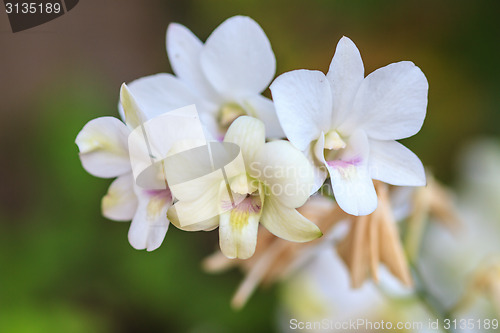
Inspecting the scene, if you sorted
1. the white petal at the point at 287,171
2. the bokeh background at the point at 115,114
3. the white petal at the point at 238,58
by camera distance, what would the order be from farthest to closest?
the bokeh background at the point at 115,114 → the white petal at the point at 238,58 → the white petal at the point at 287,171

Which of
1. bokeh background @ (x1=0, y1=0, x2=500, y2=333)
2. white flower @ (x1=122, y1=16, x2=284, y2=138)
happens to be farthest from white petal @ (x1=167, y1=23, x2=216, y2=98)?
bokeh background @ (x1=0, y1=0, x2=500, y2=333)

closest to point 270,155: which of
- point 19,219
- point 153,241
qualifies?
point 153,241

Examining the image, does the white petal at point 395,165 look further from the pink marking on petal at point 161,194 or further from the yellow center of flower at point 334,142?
the pink marking on petal at point 161,194

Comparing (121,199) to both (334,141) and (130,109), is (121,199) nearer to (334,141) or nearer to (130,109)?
(130,109)

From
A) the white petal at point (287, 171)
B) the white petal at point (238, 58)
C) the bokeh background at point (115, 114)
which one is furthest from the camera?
the bokeh background at point (115, 114)

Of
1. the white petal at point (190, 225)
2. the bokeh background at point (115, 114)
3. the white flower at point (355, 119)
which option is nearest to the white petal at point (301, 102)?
the white flower at point (355, 119)

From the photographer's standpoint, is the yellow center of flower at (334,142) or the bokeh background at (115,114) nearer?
the yellow center of flower at (334,142)
